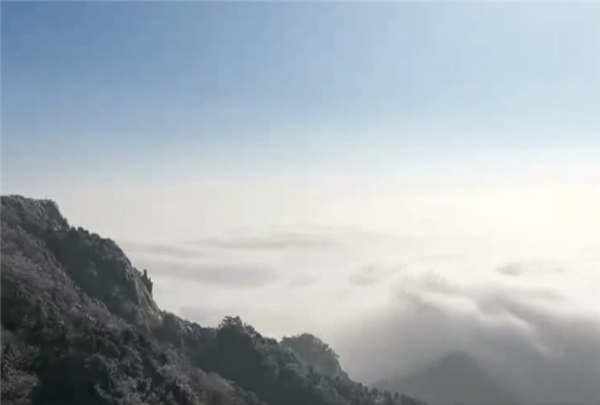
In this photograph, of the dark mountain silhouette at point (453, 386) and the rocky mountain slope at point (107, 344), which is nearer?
the rocky mountain slope at point (107, 344)

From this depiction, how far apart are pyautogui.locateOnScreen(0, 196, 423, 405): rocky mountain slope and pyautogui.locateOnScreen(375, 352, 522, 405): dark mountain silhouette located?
6447 cm

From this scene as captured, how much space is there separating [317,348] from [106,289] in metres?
37.3

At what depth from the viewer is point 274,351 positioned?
111 metres

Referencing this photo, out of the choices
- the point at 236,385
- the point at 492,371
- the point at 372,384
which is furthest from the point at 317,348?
the point at 492,371

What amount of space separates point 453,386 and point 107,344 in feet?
401

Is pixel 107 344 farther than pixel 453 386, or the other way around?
pixel 453 386

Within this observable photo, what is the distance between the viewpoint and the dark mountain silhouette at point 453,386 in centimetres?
17875

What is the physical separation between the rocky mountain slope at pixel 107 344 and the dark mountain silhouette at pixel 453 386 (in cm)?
6447

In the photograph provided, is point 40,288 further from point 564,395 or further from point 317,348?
point 564,395

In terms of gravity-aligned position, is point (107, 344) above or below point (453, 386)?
below

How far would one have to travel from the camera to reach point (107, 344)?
80938 mm

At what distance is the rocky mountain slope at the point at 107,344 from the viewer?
73.6 metres

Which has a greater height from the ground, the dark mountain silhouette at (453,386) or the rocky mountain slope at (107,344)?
the dark mountain silhouette at (453,386)

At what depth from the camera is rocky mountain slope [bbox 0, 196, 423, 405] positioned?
242 ft
